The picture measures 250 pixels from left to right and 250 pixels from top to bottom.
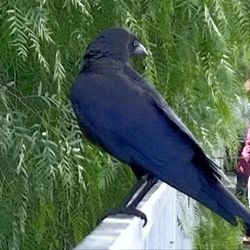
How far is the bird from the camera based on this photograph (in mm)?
1940

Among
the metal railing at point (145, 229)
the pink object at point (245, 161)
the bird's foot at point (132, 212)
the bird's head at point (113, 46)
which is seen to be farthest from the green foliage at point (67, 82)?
the pink object at point (245, 161)

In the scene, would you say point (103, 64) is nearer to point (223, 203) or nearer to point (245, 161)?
point (223, 203)

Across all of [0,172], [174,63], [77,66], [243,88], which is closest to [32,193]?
[0,172]

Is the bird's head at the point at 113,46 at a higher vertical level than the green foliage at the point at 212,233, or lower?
higher

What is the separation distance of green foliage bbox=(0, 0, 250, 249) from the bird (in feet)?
0.48

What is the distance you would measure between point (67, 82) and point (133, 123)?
485 millimetres

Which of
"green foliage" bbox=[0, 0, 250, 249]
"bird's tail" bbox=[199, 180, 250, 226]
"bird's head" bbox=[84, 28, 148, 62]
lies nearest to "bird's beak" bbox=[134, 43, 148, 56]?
"bird's head" bbox=[84, 28, 148, 62]

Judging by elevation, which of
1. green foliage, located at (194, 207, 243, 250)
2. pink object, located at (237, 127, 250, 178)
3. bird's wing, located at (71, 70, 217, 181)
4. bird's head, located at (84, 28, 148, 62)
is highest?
bird's head, located at (84, 28, 148, 62)

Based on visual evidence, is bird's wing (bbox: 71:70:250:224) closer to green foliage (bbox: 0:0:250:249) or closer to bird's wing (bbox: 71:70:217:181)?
bird's wing (bbox: 71:70:217:181)

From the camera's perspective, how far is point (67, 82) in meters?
2.47

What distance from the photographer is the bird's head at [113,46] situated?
7.03 feet

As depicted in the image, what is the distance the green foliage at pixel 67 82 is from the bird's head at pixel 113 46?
0.35 feet

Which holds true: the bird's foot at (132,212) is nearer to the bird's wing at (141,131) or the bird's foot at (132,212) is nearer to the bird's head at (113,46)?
the bird's wing at (141,131)

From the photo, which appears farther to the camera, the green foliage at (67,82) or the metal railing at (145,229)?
the green foliage at (67,82)
